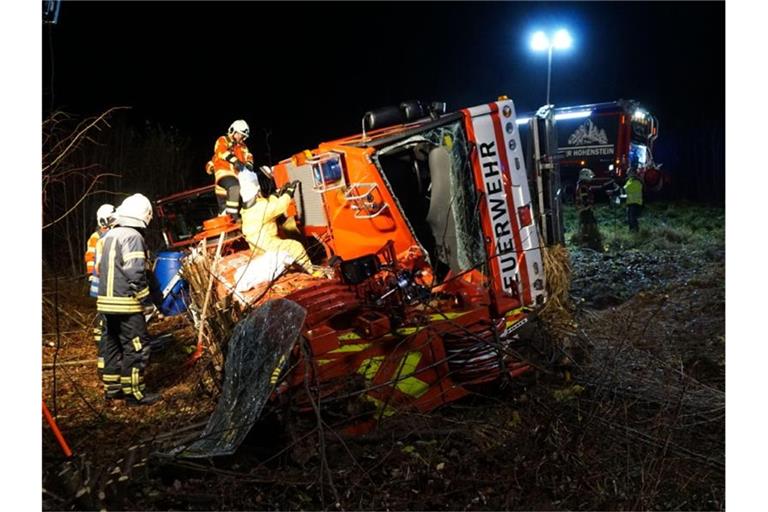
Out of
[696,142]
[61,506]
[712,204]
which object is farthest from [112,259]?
[696,142]

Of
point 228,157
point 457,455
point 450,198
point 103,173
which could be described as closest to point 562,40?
point 103,173

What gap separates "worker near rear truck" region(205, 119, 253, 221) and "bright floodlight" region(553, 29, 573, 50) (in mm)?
10231

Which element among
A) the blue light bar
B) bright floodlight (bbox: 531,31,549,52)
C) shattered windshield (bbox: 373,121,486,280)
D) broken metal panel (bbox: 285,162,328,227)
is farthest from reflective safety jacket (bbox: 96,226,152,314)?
the blue light bar

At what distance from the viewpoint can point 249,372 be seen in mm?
4027

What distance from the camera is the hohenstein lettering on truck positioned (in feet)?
18.5

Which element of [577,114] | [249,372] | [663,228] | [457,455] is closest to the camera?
[457,455]

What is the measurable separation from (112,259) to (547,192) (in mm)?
3770

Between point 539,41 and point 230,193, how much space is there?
11.0 metres

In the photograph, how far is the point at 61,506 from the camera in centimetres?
312

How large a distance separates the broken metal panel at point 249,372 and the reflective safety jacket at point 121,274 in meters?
1.45

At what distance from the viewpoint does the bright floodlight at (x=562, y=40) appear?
50.3 ft

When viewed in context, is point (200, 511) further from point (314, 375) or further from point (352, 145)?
point (352, 145)

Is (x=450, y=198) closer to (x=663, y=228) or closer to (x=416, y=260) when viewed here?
(x=416, y=260)

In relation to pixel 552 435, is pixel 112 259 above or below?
above
